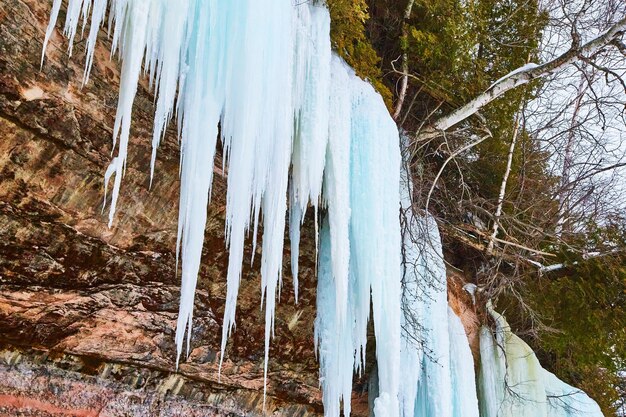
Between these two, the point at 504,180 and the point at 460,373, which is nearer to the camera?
the point at 460,373

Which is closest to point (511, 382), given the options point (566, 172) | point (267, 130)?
point (566, 172)

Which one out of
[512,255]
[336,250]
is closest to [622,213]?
[512,255]

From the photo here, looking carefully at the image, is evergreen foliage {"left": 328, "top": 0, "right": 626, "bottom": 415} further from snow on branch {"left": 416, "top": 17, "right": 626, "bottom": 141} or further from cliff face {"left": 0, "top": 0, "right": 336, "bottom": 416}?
cliff face {"left": 0, "top": 0, "right": 336, "bottom": 416}

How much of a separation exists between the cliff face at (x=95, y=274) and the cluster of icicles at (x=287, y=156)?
0.16 meters

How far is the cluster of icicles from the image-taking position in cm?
237

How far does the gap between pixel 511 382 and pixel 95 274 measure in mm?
4173

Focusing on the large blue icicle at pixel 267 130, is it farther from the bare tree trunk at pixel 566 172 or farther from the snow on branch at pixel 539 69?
the bare tree trunk at pixel 566 172

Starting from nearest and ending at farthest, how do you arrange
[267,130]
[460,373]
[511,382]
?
[267,130] → [460,373] → [511,382]

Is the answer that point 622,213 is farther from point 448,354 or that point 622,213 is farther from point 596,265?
point 448,354

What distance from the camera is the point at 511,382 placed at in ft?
17.4

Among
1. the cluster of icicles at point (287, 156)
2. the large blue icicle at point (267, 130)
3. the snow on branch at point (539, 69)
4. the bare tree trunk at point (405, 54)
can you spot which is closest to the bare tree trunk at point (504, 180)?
the snow on branch at point (539, 69)

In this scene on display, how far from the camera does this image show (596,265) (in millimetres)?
5828

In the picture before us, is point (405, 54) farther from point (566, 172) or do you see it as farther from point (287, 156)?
point (566, 172)

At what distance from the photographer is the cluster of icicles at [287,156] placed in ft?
7.77
